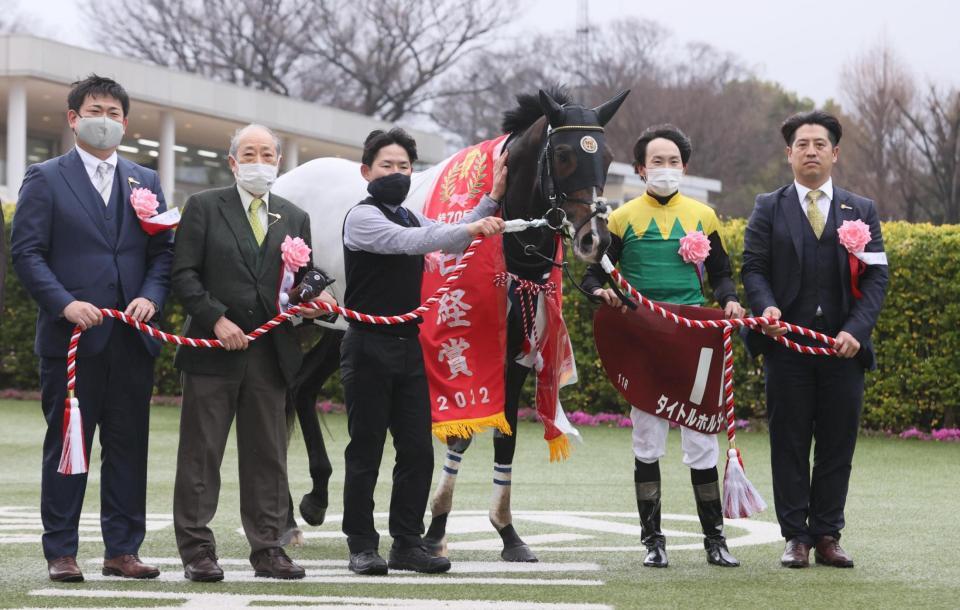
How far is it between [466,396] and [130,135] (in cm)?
2730

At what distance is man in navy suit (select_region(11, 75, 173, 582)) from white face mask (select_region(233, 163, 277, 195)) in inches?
17.6

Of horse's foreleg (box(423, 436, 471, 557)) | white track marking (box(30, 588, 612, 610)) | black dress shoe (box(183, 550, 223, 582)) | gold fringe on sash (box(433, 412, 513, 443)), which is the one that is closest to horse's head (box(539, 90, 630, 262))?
gold fringe on sash (box(433, 412, 513, 443))

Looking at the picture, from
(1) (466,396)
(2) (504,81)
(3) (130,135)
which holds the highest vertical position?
(2) (504,81)

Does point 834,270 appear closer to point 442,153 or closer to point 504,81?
point 442,153

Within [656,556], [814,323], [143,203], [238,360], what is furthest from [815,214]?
[143,203]

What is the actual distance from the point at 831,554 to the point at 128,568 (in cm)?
285

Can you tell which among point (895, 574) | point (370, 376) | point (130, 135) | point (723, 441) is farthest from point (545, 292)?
point (130, 135)

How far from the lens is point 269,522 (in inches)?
198

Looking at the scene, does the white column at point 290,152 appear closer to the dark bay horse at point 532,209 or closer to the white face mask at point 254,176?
the dark bay horse at point 532,209

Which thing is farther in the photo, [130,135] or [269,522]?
[130,135]

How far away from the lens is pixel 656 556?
5262 mm

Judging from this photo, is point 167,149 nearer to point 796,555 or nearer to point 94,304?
point 94,304

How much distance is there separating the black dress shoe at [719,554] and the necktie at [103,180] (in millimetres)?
2876

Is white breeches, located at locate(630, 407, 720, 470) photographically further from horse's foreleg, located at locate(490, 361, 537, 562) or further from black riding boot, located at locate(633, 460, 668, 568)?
horse's foreleg, located at locate(490, 361, 537, 562)
